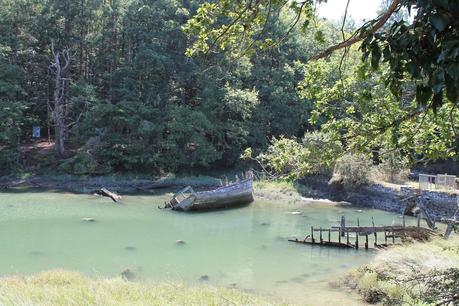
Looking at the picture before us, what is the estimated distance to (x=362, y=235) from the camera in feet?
55.6

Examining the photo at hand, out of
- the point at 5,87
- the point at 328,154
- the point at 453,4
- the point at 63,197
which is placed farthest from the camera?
the point at 5,87

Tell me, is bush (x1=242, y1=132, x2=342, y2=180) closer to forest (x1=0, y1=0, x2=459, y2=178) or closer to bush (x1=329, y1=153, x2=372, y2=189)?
bush (x1=329, y1=153, x2=372, y2=189)

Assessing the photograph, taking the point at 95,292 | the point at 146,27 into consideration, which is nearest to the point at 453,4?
the point at 95,292

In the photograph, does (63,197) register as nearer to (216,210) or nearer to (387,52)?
(216,210)

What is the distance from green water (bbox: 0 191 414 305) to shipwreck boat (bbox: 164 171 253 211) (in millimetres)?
616

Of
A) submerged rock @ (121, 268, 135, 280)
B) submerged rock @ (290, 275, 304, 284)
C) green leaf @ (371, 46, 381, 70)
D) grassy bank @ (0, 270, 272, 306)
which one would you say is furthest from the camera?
submerged rock @ (290, 275, 304, 284)

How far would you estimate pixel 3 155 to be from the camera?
31.7m

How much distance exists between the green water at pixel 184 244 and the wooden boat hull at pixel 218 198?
61 centimetres

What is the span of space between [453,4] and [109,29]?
125ft

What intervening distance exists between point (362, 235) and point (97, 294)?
434 inches

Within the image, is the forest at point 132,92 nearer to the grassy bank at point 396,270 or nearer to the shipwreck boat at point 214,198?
the shipwreck boat at point 214,198

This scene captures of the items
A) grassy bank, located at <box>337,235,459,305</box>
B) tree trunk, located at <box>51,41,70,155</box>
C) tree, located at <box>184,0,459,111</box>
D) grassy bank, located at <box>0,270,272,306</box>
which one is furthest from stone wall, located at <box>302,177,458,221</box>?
tree, located at <box>184,0,459,111</box>

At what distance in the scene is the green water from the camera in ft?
44.3

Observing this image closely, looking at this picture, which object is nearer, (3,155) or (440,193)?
(440,193)
